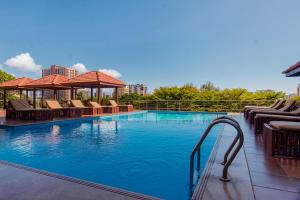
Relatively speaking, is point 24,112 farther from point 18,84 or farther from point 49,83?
point 18,84

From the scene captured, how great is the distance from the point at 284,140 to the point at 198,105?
45.3 ft

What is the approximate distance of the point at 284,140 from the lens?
3.32 metres

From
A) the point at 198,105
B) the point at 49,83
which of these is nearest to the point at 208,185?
the point at 49,83

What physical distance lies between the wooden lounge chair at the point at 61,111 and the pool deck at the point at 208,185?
28.2 feet

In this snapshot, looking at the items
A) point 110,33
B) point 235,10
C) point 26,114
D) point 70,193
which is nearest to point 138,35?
point 110,33

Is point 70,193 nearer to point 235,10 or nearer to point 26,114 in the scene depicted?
point 26,114

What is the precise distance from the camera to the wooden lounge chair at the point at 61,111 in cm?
1100

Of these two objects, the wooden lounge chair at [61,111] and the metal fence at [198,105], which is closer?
the wooden lounge chair at [61,111]

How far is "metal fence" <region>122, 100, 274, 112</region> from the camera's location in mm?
15602

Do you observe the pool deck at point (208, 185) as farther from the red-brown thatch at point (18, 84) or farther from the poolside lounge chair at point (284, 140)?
the red-brown thatch at point (18, 84)

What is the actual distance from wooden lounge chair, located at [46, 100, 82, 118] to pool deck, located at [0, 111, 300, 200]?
8.60 meters

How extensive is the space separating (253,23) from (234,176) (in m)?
12.8

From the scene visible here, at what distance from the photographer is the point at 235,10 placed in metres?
11.7

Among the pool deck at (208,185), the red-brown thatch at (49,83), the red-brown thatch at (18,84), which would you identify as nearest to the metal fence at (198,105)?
the red-brown thatch at (49,83)
